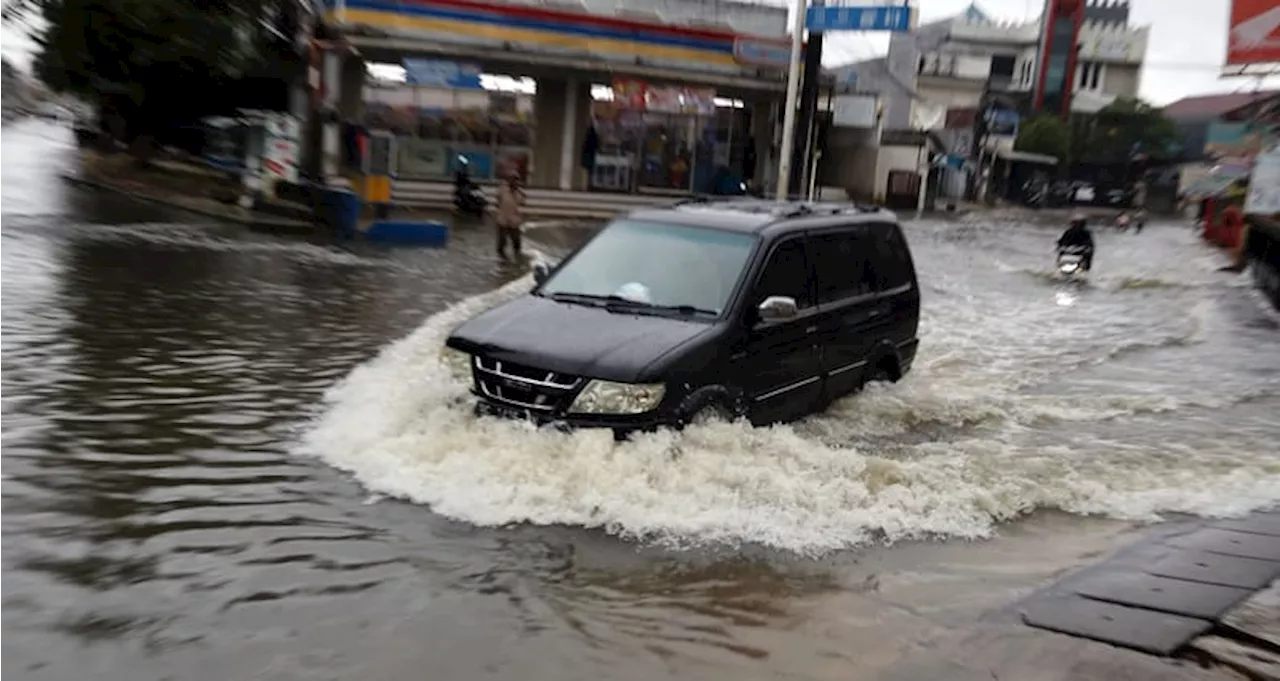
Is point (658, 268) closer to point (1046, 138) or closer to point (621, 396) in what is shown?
point (621, 396)

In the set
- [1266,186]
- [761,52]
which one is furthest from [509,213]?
[1266,186]

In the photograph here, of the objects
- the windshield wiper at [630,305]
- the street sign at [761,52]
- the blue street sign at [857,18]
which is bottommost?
the windshield wiper at [630,305]

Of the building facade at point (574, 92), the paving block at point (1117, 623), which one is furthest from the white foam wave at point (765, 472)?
the building facade at point (574, 92)

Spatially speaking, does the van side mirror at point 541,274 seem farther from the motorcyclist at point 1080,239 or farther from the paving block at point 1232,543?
the motorcyclist at point 1080,239

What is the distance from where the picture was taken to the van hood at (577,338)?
21.4ft

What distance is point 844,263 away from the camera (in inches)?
351

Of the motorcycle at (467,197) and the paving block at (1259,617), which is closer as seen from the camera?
the paving block at (1259,617)

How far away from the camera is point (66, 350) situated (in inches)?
367

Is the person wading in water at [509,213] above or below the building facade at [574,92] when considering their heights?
below

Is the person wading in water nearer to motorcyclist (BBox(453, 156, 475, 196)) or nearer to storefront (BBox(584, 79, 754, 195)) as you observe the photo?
motorcyclist (BBox(453, 156, 475, 196))

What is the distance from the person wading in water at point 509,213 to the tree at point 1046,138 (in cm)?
5319

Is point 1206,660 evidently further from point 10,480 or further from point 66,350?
point 66,350

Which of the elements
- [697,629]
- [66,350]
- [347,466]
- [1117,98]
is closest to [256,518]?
[347,466]

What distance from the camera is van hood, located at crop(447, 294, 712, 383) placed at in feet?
21.4
